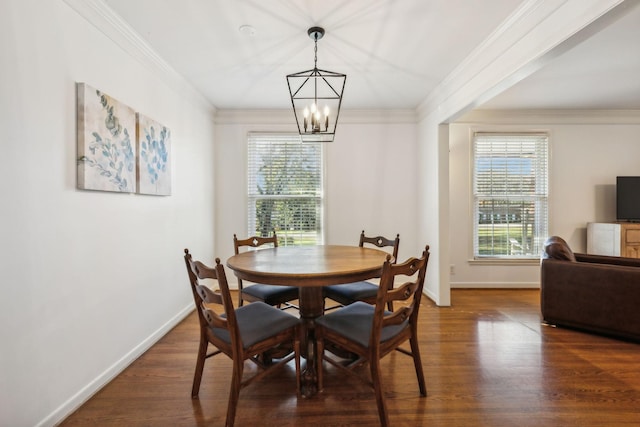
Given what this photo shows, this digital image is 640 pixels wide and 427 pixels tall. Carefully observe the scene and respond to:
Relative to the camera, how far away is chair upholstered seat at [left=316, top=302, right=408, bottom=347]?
1.69 m

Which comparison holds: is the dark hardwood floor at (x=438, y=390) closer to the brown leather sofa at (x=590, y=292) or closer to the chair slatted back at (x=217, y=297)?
the brown leather sofa at (x=590, y=292)

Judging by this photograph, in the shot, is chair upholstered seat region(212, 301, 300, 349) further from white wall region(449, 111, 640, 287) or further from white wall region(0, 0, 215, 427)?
white wall region(449, 111, 640, 287)

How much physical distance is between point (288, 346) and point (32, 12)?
7.95 feet

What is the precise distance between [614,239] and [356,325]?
13.0 feet

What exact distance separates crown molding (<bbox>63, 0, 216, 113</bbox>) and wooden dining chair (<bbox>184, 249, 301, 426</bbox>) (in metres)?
1.59

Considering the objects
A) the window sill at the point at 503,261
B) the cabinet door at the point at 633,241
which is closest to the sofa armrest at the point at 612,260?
the cabinet door at the point at 633,241

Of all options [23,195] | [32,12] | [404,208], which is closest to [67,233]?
[23,195]

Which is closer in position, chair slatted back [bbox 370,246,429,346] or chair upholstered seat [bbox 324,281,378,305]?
chair slatted back [bbox 370,246,429,346]

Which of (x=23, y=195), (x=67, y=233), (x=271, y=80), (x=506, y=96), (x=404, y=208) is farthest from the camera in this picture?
(x=404, y=208)

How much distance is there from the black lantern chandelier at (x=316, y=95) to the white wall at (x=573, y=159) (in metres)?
1.91

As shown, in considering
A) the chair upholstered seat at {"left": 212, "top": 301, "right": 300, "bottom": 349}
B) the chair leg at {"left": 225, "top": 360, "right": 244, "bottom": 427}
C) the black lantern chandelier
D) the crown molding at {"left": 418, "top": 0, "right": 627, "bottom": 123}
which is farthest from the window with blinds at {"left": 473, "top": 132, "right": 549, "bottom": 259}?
the chair leg at {"left": 225, "top": 360, "right": 244, "bottom": 427}

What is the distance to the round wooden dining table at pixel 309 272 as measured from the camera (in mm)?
1747

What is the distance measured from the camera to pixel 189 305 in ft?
11.0

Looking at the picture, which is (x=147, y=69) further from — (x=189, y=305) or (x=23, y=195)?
(x=189, y=305)
